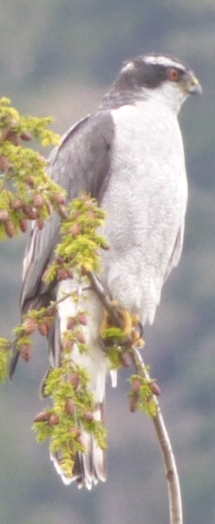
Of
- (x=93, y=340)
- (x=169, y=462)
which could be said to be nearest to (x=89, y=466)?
(x=93, y=340)

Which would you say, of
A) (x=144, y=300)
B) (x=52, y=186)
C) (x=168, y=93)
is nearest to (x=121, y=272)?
(x=144, y=300)

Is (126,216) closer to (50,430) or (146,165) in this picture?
(146,165)

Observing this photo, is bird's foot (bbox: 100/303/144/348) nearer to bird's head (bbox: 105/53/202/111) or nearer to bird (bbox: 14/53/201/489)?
bird (bbox: 14/53/201/489)

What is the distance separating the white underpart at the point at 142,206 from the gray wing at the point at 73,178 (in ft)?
0.18

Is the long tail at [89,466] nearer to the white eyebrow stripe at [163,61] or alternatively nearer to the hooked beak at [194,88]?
the hooked beak at [194,88]

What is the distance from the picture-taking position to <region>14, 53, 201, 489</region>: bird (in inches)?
171

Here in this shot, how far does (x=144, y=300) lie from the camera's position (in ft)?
14.9

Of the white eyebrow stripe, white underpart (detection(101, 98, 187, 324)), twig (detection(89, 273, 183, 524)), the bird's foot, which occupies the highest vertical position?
the white eyebrow stripe

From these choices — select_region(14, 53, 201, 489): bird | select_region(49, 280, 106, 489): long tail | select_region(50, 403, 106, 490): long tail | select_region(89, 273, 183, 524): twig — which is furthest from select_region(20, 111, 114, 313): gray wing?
select_region(89, 273, 183, 524): twig

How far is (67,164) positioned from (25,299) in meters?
0.59

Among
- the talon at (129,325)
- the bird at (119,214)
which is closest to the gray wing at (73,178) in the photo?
the bird at (119,214)

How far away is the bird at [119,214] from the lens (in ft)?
14.2

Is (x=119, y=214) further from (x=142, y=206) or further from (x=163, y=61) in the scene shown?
(x=163, y=61)

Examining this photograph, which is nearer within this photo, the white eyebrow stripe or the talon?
the talon
